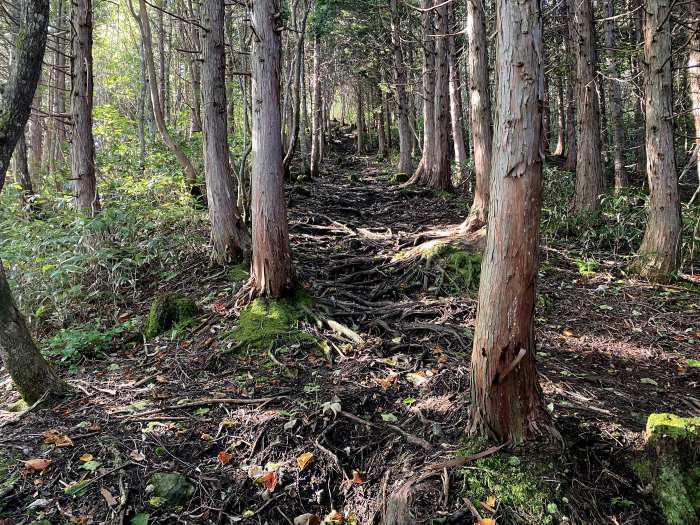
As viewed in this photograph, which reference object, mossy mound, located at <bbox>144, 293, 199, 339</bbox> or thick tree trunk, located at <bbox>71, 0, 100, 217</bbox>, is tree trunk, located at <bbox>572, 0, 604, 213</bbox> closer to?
mossy mound, located at <bbox>144, 293, 199, 339</bbox>

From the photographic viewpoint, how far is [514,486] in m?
2.80

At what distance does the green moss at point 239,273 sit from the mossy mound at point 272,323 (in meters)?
1.20

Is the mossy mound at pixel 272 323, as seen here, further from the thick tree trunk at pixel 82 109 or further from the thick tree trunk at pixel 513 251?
the thick tree trunk at pixel 82 109

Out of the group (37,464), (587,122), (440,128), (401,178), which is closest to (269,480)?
(37,464)

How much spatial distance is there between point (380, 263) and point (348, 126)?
144 feet

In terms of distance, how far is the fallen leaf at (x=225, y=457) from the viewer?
339 centimetres

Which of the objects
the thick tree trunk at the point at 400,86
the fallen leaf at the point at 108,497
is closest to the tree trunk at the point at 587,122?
the thick tree trunk at the point at 400,86

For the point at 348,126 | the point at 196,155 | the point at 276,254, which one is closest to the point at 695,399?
the point at 276,254

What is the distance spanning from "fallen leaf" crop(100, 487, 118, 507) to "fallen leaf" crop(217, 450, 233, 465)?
724 millimetres

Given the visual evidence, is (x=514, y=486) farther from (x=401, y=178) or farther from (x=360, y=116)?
(x=360, y=116)

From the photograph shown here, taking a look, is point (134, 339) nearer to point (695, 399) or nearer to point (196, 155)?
point (695, 399)

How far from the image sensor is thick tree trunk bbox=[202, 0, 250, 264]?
7129 mm

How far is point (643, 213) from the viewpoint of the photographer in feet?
28.2

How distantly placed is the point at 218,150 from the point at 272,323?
333cm
